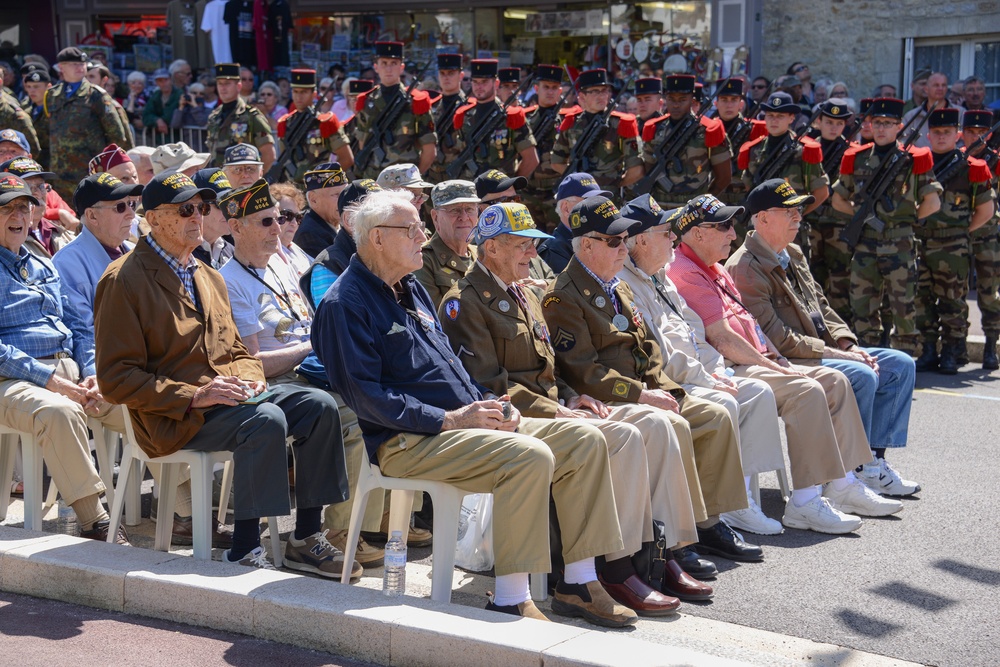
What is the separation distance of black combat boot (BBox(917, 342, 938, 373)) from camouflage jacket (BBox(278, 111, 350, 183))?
18.7 ft

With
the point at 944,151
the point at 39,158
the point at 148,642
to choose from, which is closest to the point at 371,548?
the point at 148,642

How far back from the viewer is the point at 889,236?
9.73 meters

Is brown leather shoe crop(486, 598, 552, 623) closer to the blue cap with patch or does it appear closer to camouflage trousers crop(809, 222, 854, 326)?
the blue cap with patch

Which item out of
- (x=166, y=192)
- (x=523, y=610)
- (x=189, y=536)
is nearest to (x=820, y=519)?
(x=523, y=610)

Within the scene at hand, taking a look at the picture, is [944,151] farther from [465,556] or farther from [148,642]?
[148,642]

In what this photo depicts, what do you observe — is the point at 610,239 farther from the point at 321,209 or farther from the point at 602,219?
the point at 321,209

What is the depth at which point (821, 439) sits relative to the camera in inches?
235

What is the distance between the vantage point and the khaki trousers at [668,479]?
4.93 meters

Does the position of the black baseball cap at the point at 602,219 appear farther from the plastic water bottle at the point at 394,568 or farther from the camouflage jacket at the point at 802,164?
the camouflage jacket at the point at 802,164

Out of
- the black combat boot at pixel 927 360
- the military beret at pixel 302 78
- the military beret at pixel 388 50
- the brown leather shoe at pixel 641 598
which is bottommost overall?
the black combat boot at pixel 927 360

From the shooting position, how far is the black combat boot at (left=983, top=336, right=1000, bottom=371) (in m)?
9.82

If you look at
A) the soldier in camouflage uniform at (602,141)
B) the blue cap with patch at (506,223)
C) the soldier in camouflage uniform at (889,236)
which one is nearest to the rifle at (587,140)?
the soldier in camouflage uniform at (602,141)

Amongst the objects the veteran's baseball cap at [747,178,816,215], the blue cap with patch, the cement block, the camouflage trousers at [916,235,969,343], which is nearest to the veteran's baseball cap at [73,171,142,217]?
the blue cap with patch

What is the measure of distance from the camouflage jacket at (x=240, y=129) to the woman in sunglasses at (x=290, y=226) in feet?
15.7
